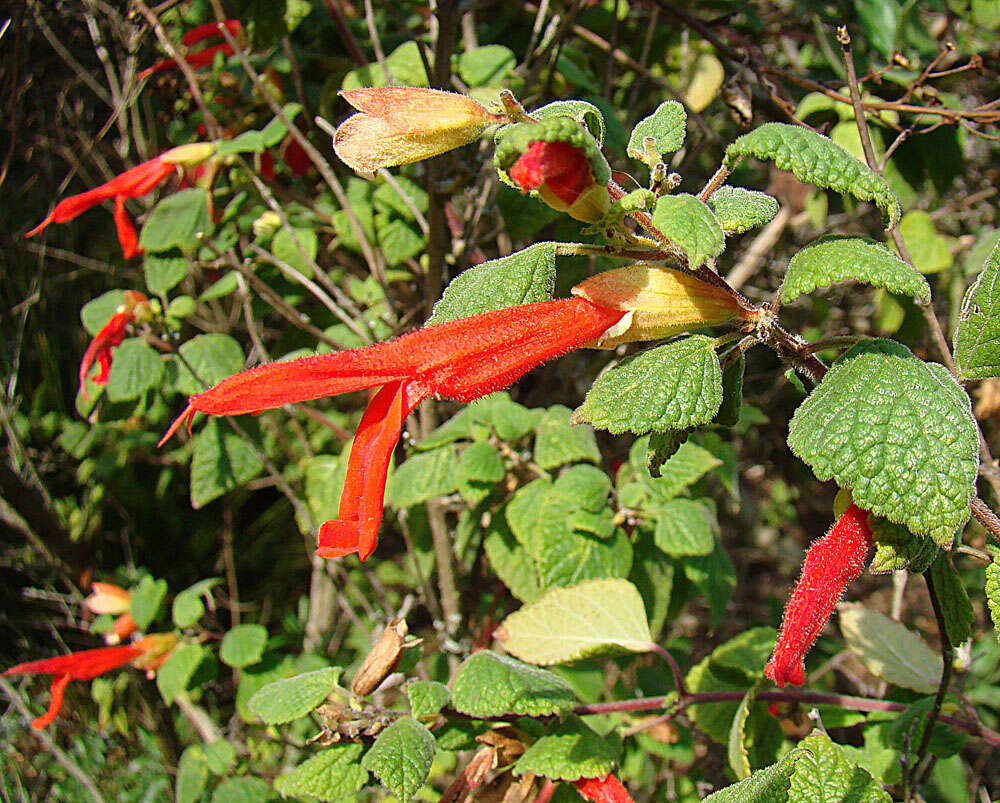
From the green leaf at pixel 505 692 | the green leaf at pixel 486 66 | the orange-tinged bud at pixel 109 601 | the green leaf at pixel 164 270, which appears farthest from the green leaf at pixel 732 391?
the orange-tinged bud at pixel 109 601

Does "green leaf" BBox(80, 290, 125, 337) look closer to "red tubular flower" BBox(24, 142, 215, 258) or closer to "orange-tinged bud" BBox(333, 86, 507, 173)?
"red tubular flower" BBox(24, 142, 215, 258)

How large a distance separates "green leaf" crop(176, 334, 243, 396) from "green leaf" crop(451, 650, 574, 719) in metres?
0.63

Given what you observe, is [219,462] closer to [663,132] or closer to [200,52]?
[200,52]

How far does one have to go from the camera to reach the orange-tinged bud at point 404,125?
481mm

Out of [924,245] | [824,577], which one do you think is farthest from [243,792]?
[924,245]

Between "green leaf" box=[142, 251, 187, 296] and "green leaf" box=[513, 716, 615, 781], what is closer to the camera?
"green leaf" box=[513, 716, 615, 781]

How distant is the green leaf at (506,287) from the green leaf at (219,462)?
0.82 meters

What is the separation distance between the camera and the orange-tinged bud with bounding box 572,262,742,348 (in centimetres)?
49

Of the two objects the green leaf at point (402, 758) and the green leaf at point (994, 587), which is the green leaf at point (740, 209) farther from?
the green leaf at point (402, 758)

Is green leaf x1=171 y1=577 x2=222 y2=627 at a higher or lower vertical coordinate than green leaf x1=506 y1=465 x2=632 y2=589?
lower

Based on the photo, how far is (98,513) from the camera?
2.07m

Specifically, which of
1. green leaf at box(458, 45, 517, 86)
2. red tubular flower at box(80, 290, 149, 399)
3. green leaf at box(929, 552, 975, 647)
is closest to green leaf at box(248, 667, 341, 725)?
green leaf at box(929, 552, 975, 647)

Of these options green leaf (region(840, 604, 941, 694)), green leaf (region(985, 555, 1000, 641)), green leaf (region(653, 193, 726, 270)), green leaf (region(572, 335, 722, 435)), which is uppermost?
green leaf (region(653, 193, 726, 270))

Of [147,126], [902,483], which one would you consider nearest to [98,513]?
[147,126]
